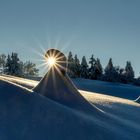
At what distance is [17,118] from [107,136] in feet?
6.67

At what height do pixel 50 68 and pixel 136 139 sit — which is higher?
pixel 50 68

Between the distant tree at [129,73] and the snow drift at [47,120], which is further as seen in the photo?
the distant tree at [129,73]

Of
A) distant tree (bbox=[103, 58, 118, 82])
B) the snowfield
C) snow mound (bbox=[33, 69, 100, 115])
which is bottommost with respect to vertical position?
the snowfield

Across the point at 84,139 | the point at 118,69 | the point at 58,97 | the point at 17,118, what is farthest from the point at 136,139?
the point at 118,69

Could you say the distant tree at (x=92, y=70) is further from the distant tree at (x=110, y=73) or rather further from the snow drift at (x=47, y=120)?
the snow drift at (x=47, y=120)

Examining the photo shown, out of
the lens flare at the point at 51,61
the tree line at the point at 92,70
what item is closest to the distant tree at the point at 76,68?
the tree line at the point at 92,70

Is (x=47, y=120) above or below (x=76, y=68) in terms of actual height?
below

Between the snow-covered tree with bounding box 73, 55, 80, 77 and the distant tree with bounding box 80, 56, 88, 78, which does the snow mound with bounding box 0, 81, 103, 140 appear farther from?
the distant tree with bounding box 80, 56, 88, 78

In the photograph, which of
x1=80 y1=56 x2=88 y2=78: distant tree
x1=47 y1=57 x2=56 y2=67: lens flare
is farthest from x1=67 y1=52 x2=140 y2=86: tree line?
x1=47 y1=57 x2=56 y2=67: lens flare

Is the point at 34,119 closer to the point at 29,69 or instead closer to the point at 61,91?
the point at 61,91

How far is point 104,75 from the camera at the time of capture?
66.2 meters

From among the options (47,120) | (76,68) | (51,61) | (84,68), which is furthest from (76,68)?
(47,120)

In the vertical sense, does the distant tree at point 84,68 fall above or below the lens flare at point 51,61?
above

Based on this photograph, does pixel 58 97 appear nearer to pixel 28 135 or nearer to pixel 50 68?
pixel 50 68
